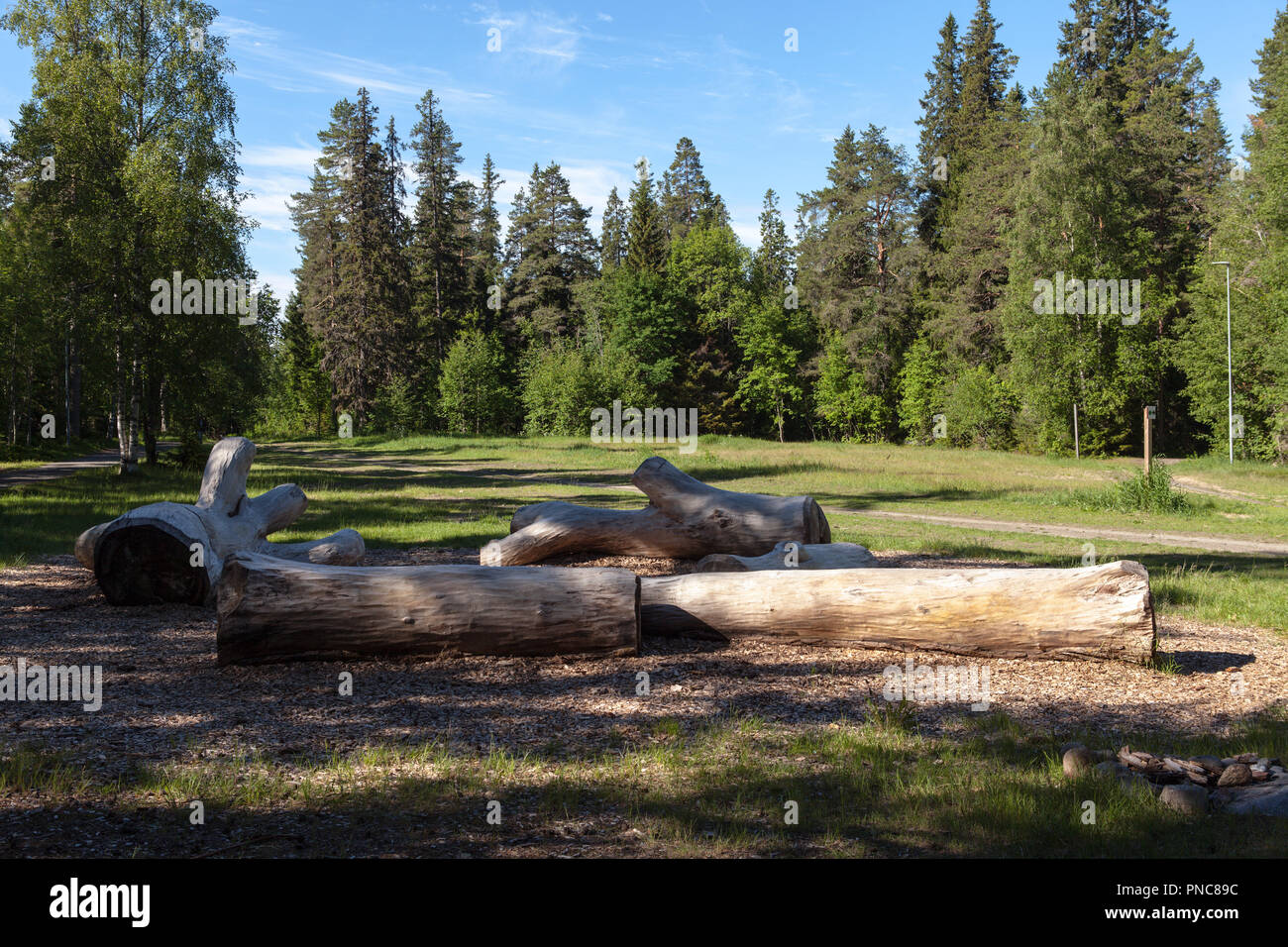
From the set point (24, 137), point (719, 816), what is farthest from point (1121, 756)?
point (24, 137)

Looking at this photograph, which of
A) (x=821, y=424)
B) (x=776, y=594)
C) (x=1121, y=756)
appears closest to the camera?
(x=1121, y=756)

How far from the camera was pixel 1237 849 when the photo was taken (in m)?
3.81

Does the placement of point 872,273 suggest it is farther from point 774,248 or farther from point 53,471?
point 53,471

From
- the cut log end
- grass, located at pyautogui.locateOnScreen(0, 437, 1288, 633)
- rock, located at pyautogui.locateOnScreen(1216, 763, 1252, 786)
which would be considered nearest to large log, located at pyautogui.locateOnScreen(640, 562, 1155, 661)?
rock, located at pyautogui.locateOnScreen(1216, 763, 1252, 786)

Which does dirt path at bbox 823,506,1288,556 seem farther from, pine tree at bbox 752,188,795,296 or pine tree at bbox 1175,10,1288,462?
pine tree at bbox 752,188,795,296

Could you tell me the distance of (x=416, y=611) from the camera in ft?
22.4

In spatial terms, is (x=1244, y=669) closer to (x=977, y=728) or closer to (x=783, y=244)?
(x=977, y=728)

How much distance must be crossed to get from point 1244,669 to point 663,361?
5354 cm

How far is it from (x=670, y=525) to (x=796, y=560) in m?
2.28

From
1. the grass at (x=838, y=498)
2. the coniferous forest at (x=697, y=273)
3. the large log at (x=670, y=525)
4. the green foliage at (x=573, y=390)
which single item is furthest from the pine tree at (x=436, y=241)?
the large log at (x=670, y=525)

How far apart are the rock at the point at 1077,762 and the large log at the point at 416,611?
335 cm

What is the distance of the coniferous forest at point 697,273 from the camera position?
83.8 ft

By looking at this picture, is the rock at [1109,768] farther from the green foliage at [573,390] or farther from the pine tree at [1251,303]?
the green foliage at [573,390]

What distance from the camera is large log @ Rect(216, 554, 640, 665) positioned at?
→ 22.1 feet
